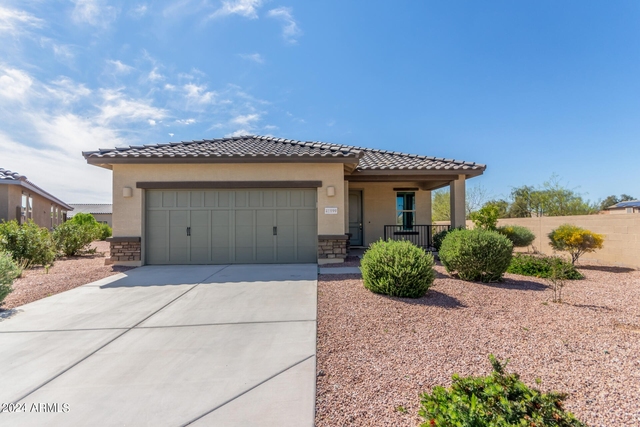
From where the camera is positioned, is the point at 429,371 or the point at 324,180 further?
the point at 324,180

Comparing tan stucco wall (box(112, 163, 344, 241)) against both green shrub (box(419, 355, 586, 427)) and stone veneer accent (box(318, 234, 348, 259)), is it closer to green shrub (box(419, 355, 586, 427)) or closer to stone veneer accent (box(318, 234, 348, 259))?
stone veneer accent (box(318, 234, 348, 259))

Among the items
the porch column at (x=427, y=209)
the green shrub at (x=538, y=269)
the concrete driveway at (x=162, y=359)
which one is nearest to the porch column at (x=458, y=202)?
the porch column at (x=427, y=209)

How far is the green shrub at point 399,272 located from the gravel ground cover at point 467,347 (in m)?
0.19

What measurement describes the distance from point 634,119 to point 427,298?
62.6 feet

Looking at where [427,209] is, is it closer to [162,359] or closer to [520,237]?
[520,237]

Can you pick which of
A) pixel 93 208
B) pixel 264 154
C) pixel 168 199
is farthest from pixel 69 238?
pixel 93 208

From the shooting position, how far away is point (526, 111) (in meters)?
15.4

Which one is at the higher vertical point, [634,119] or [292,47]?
[292,47]

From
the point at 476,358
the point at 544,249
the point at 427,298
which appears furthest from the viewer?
the point at 544,249

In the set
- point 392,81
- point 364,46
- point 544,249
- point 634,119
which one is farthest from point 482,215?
point 634,119

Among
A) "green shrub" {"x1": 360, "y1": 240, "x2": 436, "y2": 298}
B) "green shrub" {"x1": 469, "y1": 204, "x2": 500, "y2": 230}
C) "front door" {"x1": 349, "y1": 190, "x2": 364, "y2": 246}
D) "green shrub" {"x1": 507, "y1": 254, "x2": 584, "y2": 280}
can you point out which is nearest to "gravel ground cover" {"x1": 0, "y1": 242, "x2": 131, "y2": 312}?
"green shrub" {"x1": 360, "y1": 240, "x2": 436, "y2": 298}

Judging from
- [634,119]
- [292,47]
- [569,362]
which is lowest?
[569,362]

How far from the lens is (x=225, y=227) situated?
32.3 ft

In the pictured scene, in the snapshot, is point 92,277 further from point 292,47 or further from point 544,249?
point 544,249
